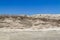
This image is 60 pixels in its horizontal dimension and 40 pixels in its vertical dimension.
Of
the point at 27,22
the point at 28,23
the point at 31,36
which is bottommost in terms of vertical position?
the point at 31,36

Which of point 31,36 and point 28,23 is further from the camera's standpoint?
point 28,23

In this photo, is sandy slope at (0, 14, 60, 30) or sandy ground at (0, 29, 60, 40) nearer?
sandy ground at (0, 29, 60, 40)

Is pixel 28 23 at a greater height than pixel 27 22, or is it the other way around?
pixel 27 22

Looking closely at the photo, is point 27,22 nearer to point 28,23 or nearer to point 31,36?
point 28,23

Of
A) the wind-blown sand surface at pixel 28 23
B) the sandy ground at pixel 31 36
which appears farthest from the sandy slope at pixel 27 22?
the sandy ground at pixel 31 36

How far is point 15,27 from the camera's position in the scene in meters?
14.3

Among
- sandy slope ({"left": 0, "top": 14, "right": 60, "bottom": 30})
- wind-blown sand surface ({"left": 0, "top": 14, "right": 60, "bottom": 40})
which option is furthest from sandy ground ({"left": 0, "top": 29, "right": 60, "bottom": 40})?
sandy slope ({"left": 0, "top": 14, "right": 60, "bottom": 30})

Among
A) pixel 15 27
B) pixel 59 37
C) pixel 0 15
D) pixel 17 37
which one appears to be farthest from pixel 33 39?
pixel 0 15

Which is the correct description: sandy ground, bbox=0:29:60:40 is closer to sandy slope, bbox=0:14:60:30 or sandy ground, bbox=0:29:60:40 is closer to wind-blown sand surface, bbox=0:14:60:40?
wind-blown sand surface, bbox=0:14:60:40

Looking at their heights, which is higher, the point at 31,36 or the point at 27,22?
the point at 27,22

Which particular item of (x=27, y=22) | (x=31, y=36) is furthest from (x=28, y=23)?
(x=31, y=36)

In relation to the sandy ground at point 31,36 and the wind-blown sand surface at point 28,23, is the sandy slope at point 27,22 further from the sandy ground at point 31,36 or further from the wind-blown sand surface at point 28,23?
the sandy ground at point 31,36

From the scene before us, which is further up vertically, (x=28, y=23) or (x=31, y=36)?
(x=28, y=23)

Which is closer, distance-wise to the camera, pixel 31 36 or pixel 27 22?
pixel 31 36
